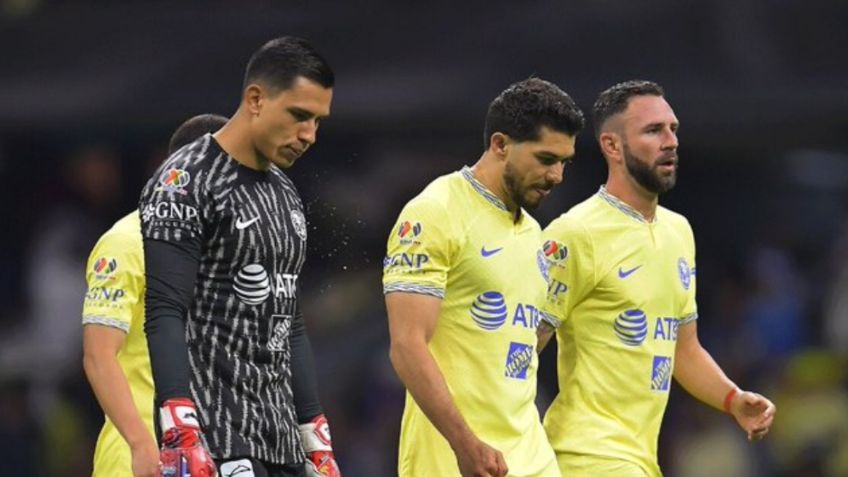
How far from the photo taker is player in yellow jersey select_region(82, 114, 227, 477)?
7574mm

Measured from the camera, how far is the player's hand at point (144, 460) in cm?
740

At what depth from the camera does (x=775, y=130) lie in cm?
1292

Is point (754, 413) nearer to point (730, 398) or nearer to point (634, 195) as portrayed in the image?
point (730, 398)

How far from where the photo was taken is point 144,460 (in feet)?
24.4

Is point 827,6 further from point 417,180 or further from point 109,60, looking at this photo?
point 109,60

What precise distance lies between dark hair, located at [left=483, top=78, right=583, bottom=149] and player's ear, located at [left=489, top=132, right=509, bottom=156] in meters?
0.02

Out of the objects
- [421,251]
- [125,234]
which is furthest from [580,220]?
[125,234]

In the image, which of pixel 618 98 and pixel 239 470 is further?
pixel 618 98

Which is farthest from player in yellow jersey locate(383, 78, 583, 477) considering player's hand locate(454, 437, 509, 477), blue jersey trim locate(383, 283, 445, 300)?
player's hand locate(454, 437, 509, 477)

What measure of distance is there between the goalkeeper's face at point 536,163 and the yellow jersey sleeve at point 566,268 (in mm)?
522

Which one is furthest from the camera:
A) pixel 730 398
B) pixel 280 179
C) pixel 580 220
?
pixel 730 398

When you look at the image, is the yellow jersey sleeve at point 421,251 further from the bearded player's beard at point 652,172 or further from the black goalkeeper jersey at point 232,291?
the bearded player's beard at point 652,172

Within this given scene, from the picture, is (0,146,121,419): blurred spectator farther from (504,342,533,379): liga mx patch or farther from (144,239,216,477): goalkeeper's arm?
(144,239,216,477): goalkeeper's arm

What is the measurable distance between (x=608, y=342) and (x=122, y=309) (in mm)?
1691
